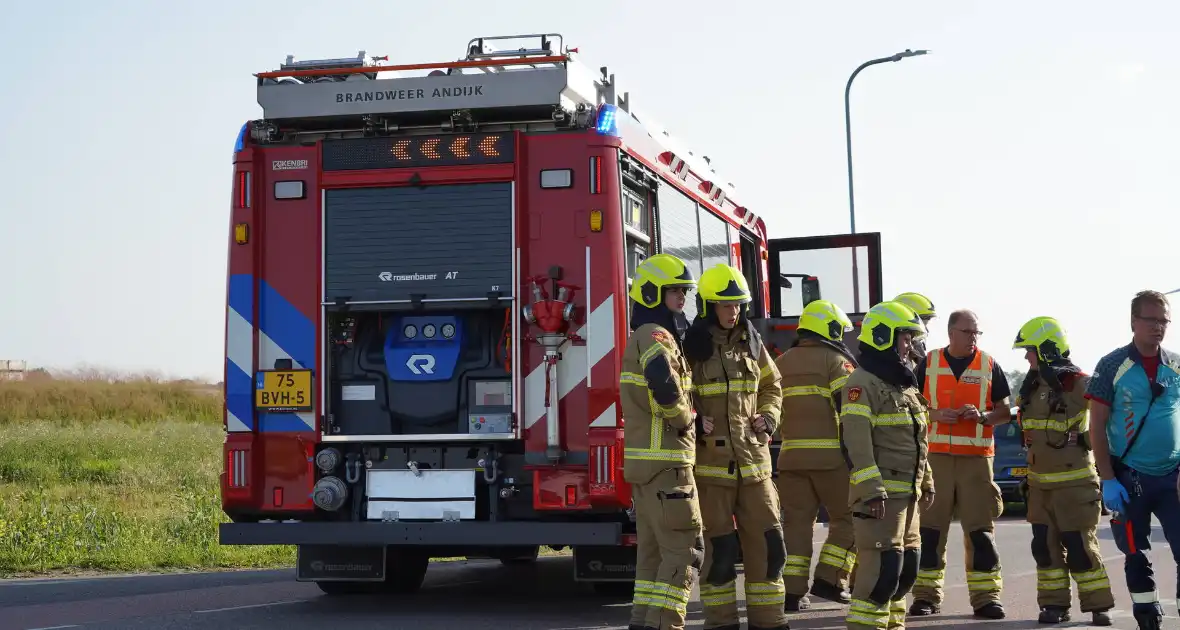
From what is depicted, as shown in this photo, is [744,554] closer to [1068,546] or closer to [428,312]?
[1068,546]

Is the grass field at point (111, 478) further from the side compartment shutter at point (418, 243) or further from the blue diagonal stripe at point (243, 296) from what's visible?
the side compartment shutter at point (418, 243)

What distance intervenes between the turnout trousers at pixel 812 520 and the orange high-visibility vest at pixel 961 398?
0.68 metres

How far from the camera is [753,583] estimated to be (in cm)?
820

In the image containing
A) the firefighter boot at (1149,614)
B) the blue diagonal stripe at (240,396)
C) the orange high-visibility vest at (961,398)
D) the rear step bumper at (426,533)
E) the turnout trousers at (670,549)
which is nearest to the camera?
the turnout trousers at (670,549)

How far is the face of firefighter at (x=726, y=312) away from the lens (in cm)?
815

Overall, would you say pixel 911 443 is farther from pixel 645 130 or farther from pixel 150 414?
pixel 150 414

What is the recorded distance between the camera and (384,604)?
1051 cm

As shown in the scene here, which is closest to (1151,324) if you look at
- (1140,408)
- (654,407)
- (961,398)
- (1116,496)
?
(1140,408)

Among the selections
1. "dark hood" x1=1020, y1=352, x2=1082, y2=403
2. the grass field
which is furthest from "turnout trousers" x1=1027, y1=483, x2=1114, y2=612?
the grass field

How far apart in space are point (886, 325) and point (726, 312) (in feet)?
2.81

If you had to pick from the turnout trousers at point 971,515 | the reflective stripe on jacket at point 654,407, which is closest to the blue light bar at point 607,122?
the reflective stripe on jacket at point 654,407

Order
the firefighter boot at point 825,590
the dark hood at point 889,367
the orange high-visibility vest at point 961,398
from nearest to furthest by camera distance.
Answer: the dark hood at point 889,367 → the orange high-visibility vest at point 961,398 → the firefighter boot at point 825,590

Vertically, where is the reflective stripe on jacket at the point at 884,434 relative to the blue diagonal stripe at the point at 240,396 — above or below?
below

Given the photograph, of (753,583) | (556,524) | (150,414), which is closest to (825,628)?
(753,583)
